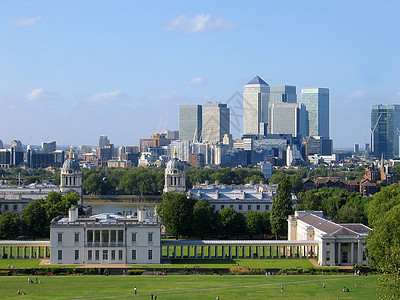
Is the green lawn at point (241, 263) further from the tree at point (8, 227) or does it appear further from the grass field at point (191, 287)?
the tree at point (8, 227)

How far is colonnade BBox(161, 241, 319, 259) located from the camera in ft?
253

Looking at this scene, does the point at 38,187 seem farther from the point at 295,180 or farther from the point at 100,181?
the point at 295,180

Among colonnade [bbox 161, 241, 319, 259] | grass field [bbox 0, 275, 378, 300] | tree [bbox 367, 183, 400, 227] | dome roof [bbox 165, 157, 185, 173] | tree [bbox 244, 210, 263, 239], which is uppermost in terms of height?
dome roof [bbox 165, 157, 185, 173]

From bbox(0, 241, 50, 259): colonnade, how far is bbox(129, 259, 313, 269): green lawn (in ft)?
37.7

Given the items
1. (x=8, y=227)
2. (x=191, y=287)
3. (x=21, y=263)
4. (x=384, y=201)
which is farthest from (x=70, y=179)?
(x=191, y=287)

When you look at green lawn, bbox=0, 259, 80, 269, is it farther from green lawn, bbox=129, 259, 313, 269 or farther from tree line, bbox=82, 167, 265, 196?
tree line, bbox=82, 167, 265, 196

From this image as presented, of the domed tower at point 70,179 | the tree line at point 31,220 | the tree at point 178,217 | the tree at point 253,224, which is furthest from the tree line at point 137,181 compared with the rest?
the tree at point 178,217

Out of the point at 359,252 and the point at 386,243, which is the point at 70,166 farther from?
the point at 386,243

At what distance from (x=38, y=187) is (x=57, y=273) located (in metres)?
62.9

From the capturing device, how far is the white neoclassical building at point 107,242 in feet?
240

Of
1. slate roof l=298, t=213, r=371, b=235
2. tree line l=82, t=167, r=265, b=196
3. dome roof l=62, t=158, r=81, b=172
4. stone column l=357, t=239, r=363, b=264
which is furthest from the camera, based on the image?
tree line l=82, t=167, r=265, b=196

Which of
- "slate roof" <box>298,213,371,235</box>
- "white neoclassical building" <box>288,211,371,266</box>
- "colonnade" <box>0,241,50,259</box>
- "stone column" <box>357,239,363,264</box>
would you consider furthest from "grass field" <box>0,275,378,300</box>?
"colonnade" <box>0,241,50,259</box>

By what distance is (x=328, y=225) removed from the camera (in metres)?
78.1

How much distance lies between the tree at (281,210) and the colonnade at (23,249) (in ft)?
86.4
